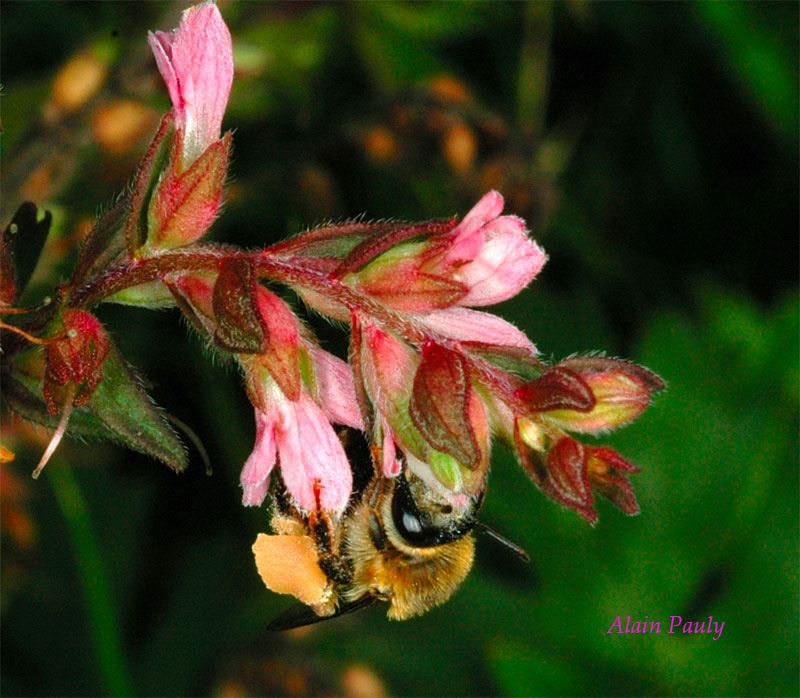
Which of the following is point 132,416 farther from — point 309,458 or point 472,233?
point 472,233

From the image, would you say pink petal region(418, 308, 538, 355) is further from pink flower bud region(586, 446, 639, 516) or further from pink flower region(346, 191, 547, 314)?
pink flower bud region(586, 446, 639, 516)

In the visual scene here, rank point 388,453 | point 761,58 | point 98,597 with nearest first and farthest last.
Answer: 1. point 388,453
2. point 98,597
3. point 761,58

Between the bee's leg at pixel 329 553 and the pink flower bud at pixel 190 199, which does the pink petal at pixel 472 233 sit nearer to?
the pink flower bud at pixel 190 199

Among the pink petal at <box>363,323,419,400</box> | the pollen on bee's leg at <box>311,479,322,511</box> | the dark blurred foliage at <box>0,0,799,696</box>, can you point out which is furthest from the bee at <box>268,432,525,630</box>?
the dark blurred foliage at <box>0,0,799,696</box>

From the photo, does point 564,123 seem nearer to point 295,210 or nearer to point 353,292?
point 295,210

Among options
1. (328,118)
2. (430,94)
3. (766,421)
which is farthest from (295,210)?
(766,421)

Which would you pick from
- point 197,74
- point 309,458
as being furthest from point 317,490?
point 197,74

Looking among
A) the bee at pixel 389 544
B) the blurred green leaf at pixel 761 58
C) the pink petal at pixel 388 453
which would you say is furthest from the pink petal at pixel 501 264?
the blurred green leaf at pixel 761 58
